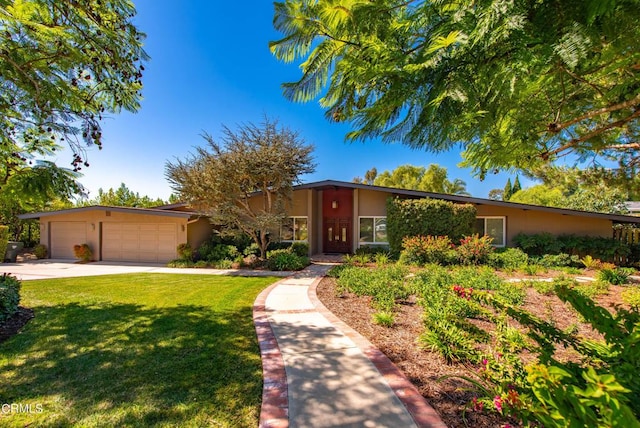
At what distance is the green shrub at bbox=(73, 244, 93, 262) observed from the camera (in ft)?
46.7

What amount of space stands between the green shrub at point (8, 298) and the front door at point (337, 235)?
12553 millimetres

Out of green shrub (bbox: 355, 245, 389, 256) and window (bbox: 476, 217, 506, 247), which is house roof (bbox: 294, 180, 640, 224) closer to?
window (bbox: 476, 217, 506, 247)

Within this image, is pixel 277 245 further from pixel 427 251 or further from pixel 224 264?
pixel 427 251

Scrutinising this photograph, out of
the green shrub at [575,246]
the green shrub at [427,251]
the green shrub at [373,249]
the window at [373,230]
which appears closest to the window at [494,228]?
the green shrub at [575,246]

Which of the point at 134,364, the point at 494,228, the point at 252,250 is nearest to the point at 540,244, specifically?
the point at 494,228

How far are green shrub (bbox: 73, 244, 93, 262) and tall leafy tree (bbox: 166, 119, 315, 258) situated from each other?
22.7 feet

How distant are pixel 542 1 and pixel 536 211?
51.2 feet

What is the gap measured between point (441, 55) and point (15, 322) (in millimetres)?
7710

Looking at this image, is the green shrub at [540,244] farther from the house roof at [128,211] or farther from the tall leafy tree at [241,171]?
the house roof at [128,211]

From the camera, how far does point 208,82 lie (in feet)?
30.6

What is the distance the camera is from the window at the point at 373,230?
14.9 m

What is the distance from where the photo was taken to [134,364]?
3.54m

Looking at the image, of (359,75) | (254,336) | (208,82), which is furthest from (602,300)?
(208,82)

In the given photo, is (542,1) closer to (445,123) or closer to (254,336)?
(445,123)
